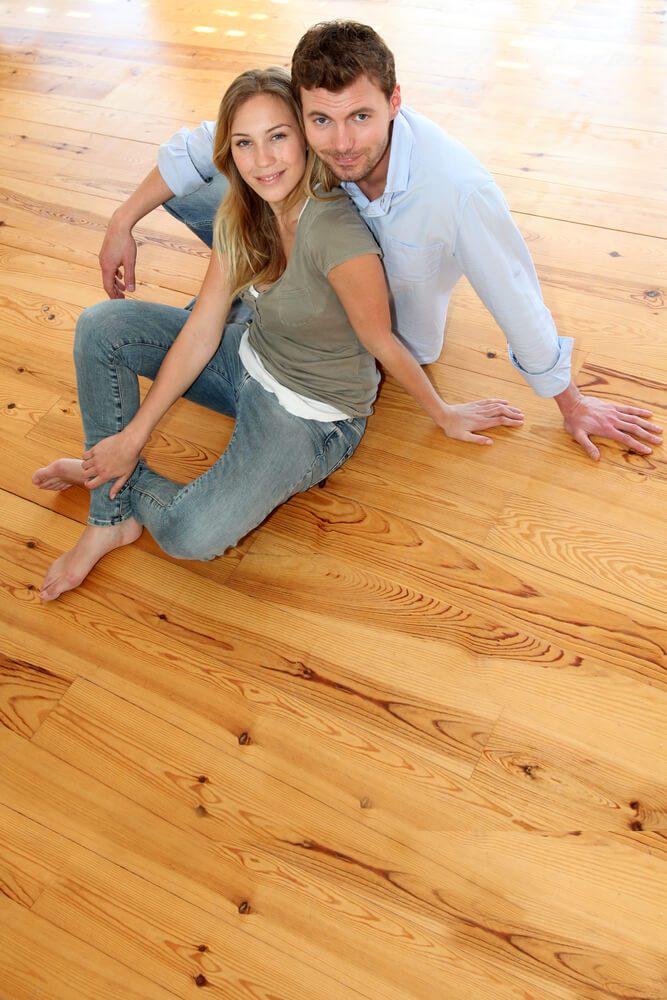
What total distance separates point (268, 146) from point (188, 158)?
423 millimetres

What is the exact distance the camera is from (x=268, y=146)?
4.15 feet

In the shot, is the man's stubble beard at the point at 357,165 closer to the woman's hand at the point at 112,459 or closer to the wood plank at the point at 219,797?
the woman's hand at the point at 112,459

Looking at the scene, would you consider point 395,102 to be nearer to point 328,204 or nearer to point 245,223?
point 328,204

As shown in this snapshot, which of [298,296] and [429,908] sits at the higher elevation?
[298,296]

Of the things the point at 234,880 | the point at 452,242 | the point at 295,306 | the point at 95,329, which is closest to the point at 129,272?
the point at 95,329

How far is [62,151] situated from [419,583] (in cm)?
177

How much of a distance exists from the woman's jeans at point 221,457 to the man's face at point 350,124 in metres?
0.43

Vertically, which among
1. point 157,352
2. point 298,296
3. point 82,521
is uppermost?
point 298,296

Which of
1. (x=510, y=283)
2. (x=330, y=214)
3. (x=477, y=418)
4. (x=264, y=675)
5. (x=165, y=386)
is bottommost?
(x=264, y=675)

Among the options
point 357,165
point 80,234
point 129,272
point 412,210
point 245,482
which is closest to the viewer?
point 357,165

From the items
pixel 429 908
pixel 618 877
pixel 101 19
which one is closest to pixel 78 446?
pixel 429 908

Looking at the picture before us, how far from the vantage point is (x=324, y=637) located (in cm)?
146

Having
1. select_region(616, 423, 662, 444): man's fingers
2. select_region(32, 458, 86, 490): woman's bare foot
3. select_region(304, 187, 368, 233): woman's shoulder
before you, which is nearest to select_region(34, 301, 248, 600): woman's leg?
select_region(32, 458, 86, 490): woman's bare foot

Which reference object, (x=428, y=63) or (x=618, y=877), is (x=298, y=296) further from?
(x=428, y=63)
